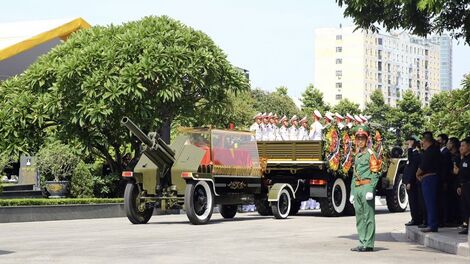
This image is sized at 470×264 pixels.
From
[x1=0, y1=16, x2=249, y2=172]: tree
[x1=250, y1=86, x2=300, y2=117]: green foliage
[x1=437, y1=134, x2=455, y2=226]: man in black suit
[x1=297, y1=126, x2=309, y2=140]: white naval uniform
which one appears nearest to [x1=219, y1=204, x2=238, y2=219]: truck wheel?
[x1=297, y1=126, x2=309, y2=140]: white naval uniform

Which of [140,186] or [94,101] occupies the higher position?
[94,101]

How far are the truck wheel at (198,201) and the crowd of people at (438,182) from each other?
5.24 metres

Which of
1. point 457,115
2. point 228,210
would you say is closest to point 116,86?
point 228,210

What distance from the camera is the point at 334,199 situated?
85.3 ft

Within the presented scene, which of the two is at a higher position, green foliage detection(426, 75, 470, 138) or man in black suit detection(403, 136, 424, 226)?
green foliage detection(426, 75, 470, 138)

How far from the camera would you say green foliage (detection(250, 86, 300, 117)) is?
95938 mm

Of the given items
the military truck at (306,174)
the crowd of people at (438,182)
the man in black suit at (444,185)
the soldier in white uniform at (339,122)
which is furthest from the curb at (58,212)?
the man in black suit at (444,185)

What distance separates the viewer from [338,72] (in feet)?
653

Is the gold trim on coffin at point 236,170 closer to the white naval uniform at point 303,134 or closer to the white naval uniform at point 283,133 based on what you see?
the white naval uniform at point 283,133

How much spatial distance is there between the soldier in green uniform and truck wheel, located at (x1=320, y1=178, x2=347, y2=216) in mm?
11948

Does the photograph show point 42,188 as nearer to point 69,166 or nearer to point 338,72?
point 69,166

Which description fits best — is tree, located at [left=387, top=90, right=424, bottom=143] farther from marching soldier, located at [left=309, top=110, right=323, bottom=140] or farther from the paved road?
the paved road

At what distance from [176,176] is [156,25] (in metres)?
10.7

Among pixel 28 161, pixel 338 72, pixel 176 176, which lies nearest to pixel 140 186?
pixel 176 176
